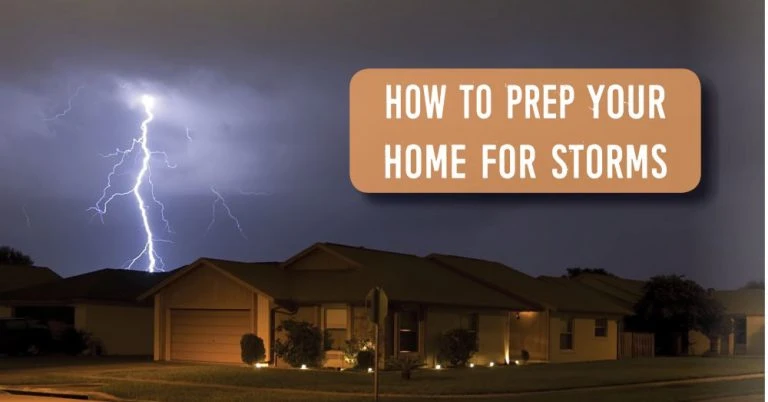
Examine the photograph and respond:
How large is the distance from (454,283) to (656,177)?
21709 millimetres

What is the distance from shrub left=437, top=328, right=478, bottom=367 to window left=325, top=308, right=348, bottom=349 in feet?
9.30

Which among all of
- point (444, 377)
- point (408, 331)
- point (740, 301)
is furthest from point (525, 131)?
point (740, 301)

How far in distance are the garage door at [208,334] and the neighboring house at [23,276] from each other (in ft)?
50.4

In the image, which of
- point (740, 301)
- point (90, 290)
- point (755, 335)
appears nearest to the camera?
point (90, 290)

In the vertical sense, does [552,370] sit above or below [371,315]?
below

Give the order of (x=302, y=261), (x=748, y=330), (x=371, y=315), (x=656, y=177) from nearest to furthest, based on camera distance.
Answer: (x=656, y=177)
(x=371, y=315)
(x=302, y=261)
(x=748, y=330)

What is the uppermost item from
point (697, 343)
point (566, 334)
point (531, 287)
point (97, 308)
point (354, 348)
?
point (531, 287)

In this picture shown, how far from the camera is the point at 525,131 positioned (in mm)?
13930

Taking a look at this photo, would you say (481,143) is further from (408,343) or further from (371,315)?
(408,343)

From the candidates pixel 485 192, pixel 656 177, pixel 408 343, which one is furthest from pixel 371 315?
pixel 408 343

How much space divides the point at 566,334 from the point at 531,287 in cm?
206

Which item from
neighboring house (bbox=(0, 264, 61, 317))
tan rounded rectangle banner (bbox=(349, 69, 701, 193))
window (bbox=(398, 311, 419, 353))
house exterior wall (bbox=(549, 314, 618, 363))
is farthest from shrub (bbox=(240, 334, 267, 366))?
neighboring house (bbox=(0, 264, 61, 317))

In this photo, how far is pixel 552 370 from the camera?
31.2 metres

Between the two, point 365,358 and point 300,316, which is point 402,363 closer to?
point 365,358
